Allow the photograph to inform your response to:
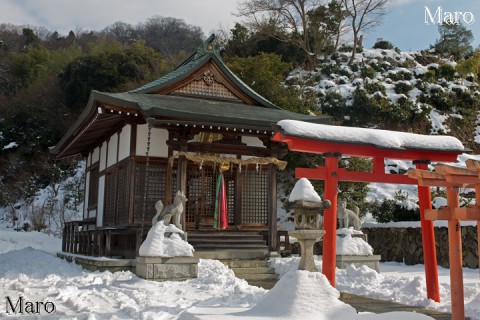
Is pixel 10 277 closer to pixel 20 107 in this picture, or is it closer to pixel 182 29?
pixel 20 107

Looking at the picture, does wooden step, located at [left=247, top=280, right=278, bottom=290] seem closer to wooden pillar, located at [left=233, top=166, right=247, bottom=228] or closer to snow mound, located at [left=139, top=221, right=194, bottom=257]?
snow mound, located at [left=139, top=221, right=194, bottom=257]

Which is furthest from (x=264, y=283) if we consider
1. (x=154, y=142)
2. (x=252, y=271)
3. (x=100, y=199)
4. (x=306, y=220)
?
(x=100, y=199)

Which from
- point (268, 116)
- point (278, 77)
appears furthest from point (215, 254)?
point (278, 77)

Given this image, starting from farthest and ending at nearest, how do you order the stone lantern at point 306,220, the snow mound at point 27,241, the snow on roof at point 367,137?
the snow mound at point 27,241, the snow on roof at point 367,137, the stone lantern at point 306,220

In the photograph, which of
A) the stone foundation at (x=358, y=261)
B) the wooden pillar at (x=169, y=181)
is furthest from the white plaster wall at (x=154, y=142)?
the stone foundation at (x=358, y=261)

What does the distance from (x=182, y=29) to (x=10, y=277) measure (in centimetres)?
6368

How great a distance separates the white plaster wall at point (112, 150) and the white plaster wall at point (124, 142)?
1.71 feet

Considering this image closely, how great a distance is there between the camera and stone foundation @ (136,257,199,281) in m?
9.55

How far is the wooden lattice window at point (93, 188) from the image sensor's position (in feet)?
56.7

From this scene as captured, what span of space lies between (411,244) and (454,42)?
2940 cm

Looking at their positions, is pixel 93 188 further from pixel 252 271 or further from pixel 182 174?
pixel 252 271

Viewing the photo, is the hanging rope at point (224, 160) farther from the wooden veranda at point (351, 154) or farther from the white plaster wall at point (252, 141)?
the wooden veranda at point (351, 154)

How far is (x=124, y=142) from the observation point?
13.7m

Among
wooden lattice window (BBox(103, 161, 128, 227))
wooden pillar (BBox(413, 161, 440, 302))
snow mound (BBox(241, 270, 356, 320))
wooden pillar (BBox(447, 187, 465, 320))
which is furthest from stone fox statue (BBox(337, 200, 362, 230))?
snow mound (BBox(241, 270, 356, 320))
